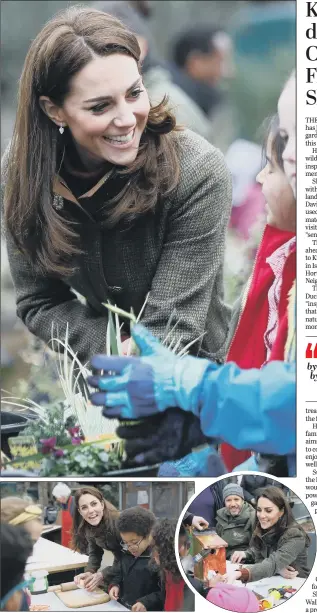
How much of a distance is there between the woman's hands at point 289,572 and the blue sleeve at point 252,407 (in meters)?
0.31

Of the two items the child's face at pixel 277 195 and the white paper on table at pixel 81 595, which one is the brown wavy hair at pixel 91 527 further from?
the child's face at pixel 277 195

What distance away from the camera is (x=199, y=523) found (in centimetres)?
212

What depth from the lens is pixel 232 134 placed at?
6.88 feet

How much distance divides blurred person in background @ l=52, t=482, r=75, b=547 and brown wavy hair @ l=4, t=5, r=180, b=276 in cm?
60

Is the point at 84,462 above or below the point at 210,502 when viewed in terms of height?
above

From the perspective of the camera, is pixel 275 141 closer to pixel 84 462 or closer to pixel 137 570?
pixel 84 462

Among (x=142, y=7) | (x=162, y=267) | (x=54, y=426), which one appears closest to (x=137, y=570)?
(x=54, y=426)

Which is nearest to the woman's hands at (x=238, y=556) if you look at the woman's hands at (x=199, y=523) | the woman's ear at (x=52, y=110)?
the woman's hands at (x=199, y=523)

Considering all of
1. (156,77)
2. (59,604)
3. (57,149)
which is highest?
(156,77)

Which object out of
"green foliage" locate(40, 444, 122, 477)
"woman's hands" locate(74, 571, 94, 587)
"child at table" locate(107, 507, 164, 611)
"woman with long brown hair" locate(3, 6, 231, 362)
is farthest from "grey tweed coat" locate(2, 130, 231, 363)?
"woman's hands" locate(74, 571, 94, 587)

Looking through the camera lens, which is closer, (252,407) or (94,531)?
(252,407)

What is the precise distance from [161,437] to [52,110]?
921 millimetres

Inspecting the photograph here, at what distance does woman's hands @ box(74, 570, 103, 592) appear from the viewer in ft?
7.00

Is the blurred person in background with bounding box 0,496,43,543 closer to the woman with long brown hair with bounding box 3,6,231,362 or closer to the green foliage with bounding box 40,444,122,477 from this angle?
the green foliage with bounding box 40,444,122,477
